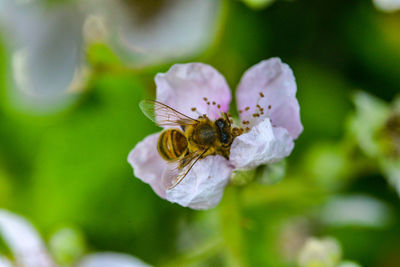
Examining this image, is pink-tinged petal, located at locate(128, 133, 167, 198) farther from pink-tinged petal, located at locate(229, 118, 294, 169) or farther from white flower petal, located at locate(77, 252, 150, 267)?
white flower petal, located at locate(77, 252, 150, 267)

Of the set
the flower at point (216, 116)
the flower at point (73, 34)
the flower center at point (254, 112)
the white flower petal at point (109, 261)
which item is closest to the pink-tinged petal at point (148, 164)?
the flower at point (216, 116)

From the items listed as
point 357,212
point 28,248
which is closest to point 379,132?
point 357,212

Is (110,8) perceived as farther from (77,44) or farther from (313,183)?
(313,183)

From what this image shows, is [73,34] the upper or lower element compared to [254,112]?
upper

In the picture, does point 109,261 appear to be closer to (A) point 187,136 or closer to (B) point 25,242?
(B) point 25,242

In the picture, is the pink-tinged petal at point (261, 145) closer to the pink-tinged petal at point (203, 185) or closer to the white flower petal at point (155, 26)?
the pink-tinged petal at point (203, 185)

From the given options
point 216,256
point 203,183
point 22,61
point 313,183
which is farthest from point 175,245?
point 22,61
